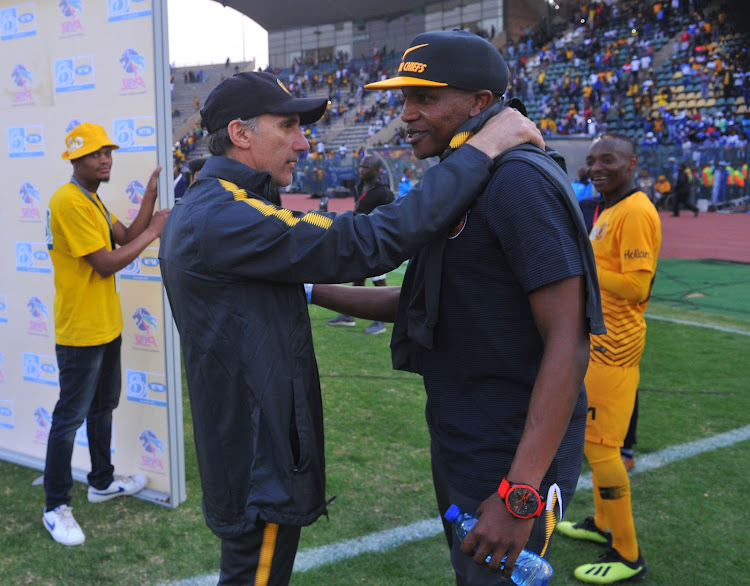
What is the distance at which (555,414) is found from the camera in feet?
5.54

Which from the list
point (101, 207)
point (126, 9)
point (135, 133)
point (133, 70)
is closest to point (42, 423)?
point (101, 207)

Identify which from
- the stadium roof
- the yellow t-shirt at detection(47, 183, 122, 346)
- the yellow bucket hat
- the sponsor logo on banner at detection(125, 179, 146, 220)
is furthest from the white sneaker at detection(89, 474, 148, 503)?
the stadium roof

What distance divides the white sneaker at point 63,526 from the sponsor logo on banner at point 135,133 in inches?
80.0

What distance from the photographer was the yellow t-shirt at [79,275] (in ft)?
11.9

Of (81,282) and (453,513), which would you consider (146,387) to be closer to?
(81,282)

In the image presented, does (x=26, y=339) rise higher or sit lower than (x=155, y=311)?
lower

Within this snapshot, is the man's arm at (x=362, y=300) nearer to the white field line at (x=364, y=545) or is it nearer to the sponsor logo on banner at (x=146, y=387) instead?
the white field line at (x=364, y=545)

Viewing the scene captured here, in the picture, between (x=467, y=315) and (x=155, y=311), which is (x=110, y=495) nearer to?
(x=155, y=311)

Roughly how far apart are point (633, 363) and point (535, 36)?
4041cm

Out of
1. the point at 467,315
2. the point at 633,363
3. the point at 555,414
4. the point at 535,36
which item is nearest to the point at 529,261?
the point at 467,315

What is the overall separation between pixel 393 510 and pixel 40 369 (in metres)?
2.51

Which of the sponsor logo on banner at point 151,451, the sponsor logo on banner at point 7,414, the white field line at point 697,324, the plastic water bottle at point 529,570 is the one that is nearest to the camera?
the plastic water bottle at point 529,570

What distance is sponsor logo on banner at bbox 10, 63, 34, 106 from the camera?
14.2ft

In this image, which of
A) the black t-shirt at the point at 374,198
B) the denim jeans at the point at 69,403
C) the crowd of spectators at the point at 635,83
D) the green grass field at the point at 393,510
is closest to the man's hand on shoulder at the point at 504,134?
the green grass field at the point at 393,510
